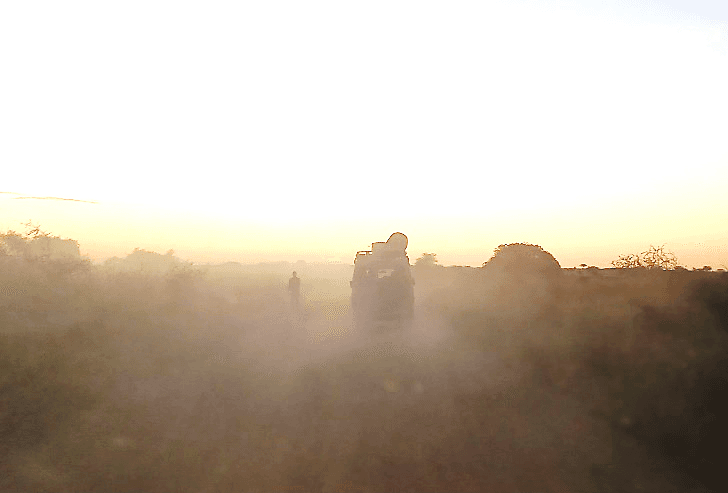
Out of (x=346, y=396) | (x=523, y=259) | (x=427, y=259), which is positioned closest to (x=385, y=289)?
(x=346, y=396)

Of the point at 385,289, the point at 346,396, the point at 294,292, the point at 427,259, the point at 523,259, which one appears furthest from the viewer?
the point at 427,259

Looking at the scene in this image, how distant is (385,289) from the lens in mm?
20094

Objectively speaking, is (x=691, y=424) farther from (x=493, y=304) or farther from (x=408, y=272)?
(x=493, y=304)

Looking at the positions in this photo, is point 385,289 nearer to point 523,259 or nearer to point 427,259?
point 523,259

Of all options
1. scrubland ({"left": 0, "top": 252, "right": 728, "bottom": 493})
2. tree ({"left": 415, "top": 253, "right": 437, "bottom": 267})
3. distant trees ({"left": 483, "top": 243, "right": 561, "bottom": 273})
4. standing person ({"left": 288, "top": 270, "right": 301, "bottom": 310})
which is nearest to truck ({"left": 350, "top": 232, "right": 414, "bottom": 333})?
scrubland ({"left": 0, "top": 252, "right": 728, "bottom": 493})

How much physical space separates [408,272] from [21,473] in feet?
49.0

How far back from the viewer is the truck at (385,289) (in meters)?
19.8

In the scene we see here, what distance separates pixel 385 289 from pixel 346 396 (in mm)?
7533

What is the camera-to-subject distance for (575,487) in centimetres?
952

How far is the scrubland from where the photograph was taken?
9.62 meters

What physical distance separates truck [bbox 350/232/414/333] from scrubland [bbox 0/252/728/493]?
32.2 inches

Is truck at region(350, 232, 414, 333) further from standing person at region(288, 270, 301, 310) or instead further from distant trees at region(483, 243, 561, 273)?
distant trees at region(483, 243, 561, 273)

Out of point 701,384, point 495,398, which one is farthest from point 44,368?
point 701,384

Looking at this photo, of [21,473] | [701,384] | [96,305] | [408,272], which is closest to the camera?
[21,473]
